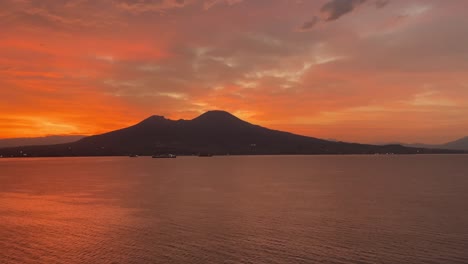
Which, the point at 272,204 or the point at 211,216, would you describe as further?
the point at 272,204

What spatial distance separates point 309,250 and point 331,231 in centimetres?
881

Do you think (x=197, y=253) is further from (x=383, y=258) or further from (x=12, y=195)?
(x=12, y=195)

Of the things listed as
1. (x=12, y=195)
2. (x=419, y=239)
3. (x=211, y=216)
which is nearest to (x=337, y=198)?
(x=211, y=216)

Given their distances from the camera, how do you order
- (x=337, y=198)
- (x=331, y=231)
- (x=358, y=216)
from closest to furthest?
(x=331, y=231) → (x=358, y=216) → (x=337, y=198)

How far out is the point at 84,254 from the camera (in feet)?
114

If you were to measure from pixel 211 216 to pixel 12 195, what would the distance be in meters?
48.4

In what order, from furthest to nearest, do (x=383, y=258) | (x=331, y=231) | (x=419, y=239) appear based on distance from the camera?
(x=331, y=231)
(x=419, y=239)
(x=383, y=258)

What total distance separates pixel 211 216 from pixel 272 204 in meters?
14.8

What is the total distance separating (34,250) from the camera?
119 ft

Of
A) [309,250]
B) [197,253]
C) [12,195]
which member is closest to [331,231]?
[309,250]

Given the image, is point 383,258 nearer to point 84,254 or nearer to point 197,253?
point 197,253

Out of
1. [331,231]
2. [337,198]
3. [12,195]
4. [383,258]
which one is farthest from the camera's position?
[12,195]

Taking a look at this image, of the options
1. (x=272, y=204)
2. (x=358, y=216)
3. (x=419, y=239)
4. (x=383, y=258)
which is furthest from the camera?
(x=272, y=204)

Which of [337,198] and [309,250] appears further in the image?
[337,198]
